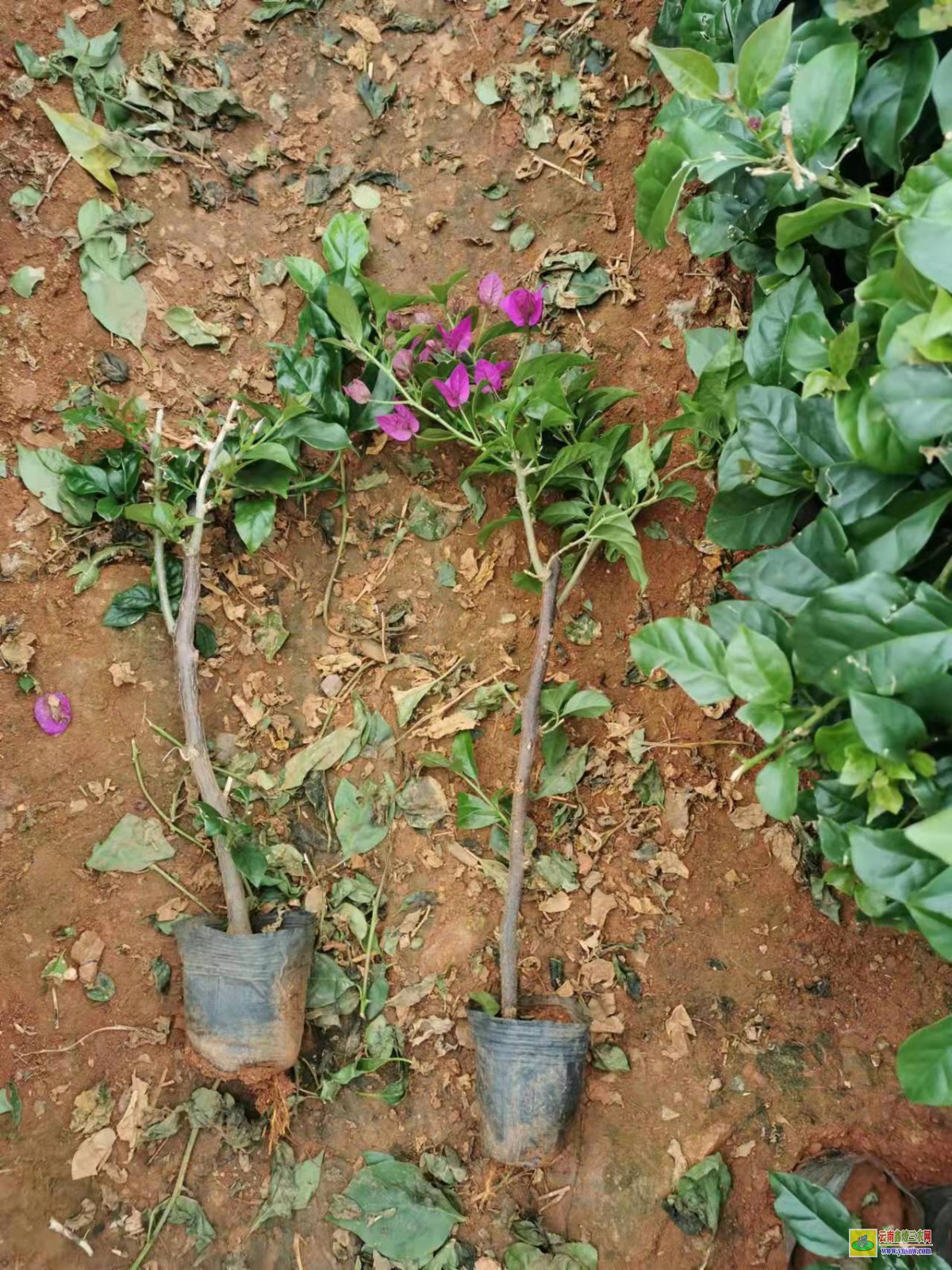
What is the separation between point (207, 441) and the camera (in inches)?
86.2

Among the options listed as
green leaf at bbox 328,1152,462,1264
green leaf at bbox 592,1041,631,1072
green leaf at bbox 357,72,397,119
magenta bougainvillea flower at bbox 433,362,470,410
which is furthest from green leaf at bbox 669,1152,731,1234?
green leaf at bbox 357,72,397,119

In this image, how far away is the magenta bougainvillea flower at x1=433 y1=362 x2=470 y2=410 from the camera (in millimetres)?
2053

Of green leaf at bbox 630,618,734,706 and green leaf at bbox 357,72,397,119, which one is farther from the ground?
green leaf at bbox 357,72,397,119

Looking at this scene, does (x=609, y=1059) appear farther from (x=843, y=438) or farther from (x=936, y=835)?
(x=843, y=438)

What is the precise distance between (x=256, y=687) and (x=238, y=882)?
1.70 ft

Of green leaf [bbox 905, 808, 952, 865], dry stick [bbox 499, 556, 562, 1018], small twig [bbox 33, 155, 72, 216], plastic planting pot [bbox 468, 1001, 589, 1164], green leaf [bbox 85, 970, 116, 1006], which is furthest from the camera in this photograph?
small twig [bbox 33, 155, 72, 216]

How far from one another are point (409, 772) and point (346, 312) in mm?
1166

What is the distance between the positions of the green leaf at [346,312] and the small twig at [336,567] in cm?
38

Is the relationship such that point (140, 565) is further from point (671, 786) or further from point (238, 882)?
point (671, 786)

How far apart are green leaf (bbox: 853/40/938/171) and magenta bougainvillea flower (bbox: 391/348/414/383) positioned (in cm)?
108

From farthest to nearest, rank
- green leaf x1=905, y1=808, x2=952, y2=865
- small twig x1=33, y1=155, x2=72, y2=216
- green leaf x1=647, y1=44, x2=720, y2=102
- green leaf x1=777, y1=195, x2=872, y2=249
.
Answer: small twig x1=33, y1=155, x2=72, y2=216 → green leaf x1=647, y1=44, x2=720, y2=102 → green leaf x1=777, y1=195, x2=872, y2=249 → green leaf x1=905, y1=808, x2=952, y2=865

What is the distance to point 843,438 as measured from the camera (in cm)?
126

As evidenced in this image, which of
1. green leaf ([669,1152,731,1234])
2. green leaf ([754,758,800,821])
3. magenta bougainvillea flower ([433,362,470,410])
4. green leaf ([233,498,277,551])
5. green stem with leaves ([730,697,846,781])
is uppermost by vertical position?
magenta bougainvillea flower ([433,362,470,410])

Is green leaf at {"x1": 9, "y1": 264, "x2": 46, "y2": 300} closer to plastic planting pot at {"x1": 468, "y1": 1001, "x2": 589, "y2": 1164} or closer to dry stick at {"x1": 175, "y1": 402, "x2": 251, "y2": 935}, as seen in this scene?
dry stick at {"x1": 175, "y1": 402, "x2": 251, "y2": 935}
